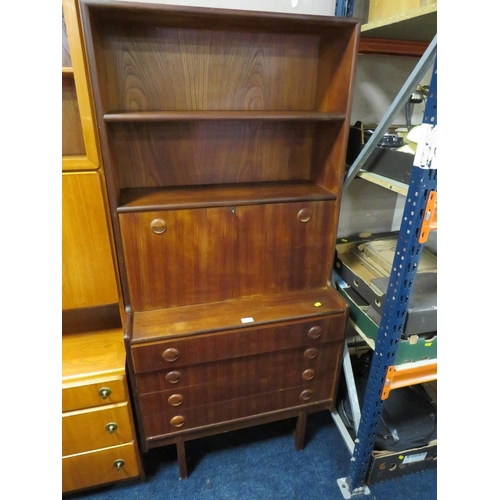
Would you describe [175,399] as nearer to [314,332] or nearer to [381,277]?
[314,332]

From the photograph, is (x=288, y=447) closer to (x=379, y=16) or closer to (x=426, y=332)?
(x=426, y=332)

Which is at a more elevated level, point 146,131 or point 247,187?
point 146,131

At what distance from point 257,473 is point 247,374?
0.50 meters

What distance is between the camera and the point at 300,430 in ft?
4.87

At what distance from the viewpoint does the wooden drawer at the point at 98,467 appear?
4.07 feet

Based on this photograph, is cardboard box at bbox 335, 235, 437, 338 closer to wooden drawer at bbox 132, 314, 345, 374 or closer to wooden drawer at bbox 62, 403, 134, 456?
wooden drawer at bbox 132, 314, 345, 374

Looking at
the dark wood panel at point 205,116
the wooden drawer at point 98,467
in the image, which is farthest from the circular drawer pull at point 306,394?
the dark wood panel at point 205,116

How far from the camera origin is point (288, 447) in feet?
5.08

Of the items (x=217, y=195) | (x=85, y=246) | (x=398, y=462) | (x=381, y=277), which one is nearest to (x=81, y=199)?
(x=85, y=246)

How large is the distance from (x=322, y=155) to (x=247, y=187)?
0.31 metres

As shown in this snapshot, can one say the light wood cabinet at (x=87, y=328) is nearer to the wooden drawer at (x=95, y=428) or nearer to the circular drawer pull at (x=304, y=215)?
the wooden drawer at (x=95, y=428)

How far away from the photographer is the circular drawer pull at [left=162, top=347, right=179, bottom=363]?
3.72 feet

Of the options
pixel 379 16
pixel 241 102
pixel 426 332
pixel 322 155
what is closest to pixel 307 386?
pixel 426 332

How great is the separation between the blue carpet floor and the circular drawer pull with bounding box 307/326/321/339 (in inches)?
25.0
